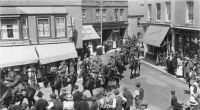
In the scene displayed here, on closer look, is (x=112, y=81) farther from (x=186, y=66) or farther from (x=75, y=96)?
(x=75, y=96)

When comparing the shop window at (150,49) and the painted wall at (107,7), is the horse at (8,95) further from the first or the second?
the painted wall at (107,7)

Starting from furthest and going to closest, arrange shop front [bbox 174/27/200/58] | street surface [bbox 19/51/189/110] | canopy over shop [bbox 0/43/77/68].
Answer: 1. shop front [bbox 174/27/200/58]
2. canopy over shop [bbox 0/43/77/68]
3. street surface [bbox 19/51/189/110]

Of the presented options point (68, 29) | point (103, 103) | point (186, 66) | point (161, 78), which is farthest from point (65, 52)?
point (103, 103)

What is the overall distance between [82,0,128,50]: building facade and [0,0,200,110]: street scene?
8.96 meters

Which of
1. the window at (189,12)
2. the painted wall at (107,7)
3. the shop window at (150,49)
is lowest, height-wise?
the shop window at (150,49)

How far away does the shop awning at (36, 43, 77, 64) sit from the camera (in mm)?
25684

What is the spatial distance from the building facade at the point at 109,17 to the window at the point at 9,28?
17139 millimetres

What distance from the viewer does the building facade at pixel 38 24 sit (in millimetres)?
25297

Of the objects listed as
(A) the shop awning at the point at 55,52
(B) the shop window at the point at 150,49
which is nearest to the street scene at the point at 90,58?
(A) the shop awning at the point at 55,52

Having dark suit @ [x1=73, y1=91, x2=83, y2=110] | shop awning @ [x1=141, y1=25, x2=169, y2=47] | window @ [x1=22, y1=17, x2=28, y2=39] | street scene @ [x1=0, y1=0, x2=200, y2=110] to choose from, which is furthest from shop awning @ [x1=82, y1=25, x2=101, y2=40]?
dark suit @ [x1=73, y1=91, x2=83, y2=110]

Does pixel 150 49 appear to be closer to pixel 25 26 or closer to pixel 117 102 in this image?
pixel 25 26

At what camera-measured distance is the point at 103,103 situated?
45.6ft

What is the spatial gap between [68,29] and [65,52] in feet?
7.91

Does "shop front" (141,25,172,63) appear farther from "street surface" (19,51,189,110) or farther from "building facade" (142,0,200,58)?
"street surface" (19,51,189,110)
